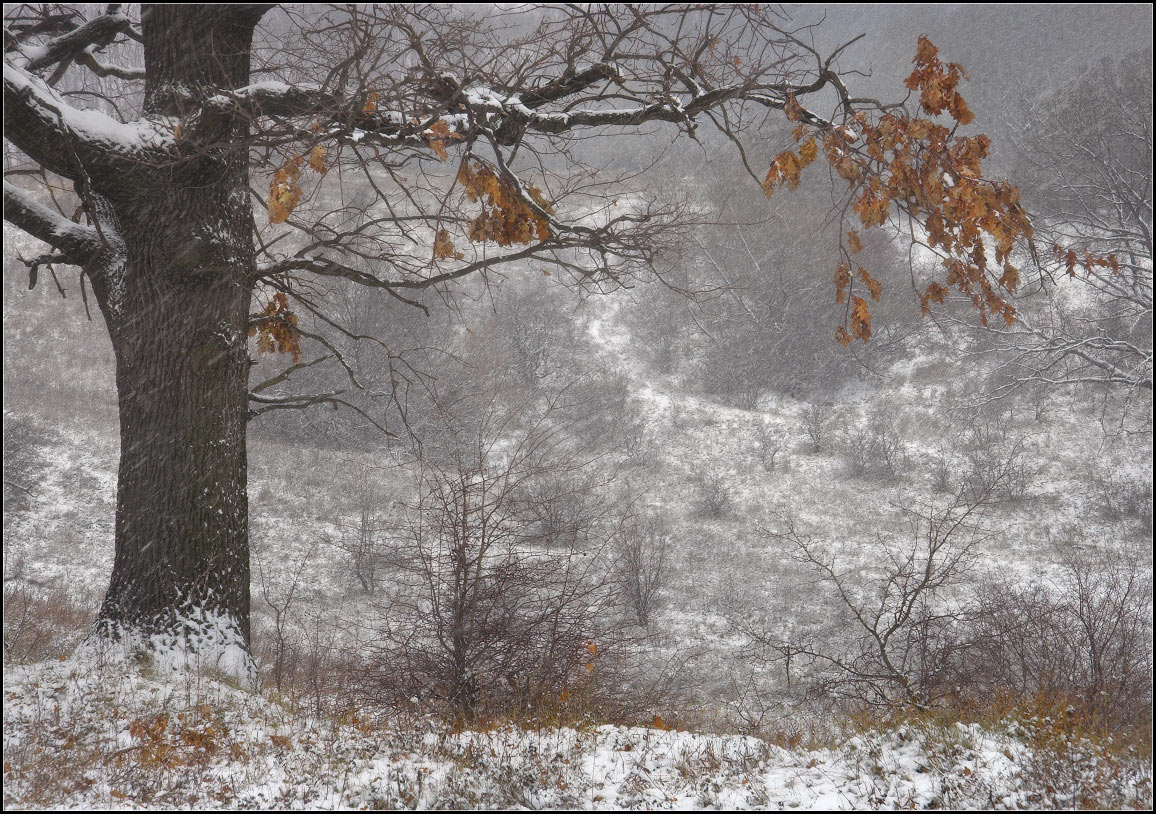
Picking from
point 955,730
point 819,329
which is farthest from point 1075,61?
point 955,730

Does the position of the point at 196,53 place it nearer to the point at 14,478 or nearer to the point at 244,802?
the point at 244,802

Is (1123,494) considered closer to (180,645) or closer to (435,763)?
(435,763)

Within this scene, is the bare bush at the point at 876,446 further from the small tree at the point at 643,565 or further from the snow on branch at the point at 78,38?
the snow on branch at the point at 78,38

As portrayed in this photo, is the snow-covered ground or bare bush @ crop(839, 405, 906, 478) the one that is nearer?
the snow-covered ground

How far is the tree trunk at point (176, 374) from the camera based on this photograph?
4.12m

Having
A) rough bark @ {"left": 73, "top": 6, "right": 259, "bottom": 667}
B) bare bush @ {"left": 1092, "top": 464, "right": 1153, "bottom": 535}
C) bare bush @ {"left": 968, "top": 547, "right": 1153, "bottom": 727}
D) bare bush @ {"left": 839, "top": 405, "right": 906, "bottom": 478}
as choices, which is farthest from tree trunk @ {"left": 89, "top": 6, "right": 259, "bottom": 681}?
bare bush @ {"left": 1092, "top": 464, "right": 1153, "bottom": 535}

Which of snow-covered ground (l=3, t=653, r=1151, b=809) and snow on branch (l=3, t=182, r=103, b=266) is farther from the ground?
snow on branch (l=3, t=182, r=103, b=266)

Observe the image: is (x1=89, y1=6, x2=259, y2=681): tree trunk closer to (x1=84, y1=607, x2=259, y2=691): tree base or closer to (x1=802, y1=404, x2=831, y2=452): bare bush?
(x1=84, y1=607, x2=259, y2=691): tree base

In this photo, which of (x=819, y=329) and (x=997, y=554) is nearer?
(x=997, y=554)

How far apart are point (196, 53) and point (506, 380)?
732 inches

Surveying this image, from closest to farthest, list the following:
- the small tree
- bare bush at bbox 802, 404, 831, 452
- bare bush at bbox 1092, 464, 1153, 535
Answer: the small tree < bare bush at bbox 1092, 464, 1153, 535 < bare bush at bbox 802, 404, 831, 452

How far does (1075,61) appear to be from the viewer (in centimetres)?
2373

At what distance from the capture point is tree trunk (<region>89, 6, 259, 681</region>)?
4121 mm

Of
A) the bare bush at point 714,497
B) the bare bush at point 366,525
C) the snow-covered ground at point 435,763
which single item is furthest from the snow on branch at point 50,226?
the bare bush at point 714,497
